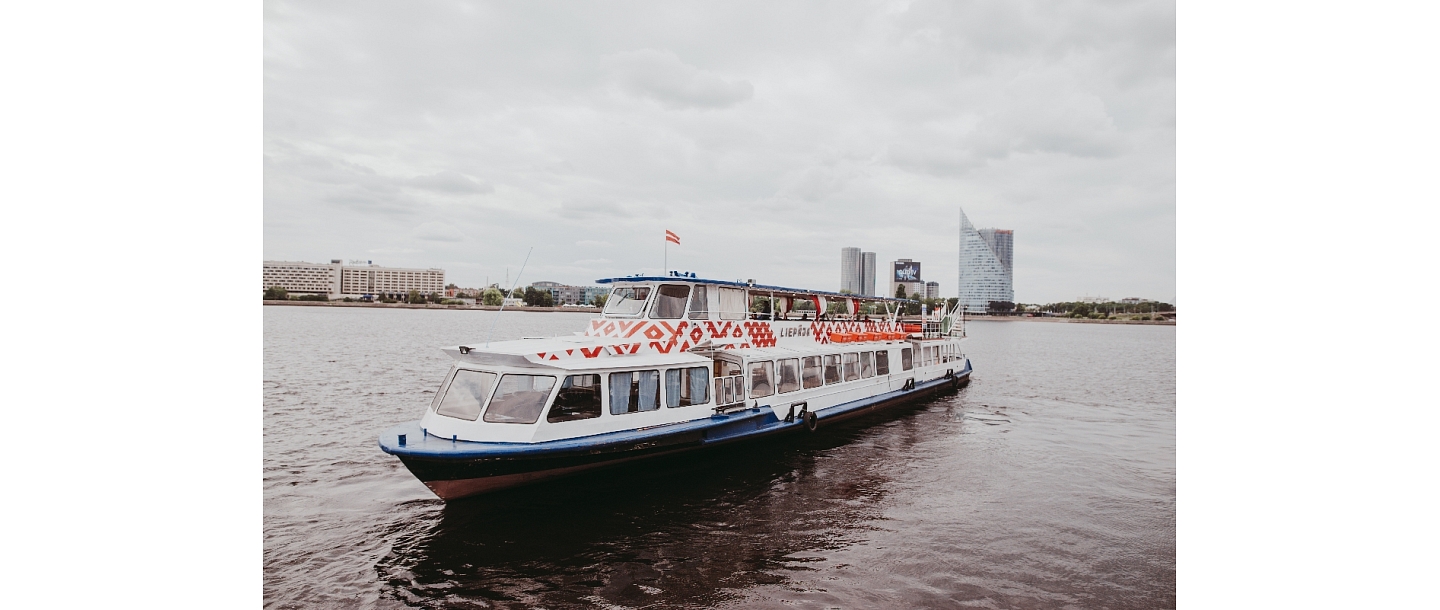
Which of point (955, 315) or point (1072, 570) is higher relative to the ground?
point (955, 315)

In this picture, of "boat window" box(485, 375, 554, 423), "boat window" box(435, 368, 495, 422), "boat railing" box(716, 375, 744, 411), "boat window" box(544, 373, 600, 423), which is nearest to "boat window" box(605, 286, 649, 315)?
"boat railing" box(716, 375, 744, 411)

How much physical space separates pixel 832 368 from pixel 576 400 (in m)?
10.2

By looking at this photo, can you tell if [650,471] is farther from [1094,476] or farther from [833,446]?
[1094,476]

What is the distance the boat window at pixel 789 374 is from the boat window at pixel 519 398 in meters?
7.49

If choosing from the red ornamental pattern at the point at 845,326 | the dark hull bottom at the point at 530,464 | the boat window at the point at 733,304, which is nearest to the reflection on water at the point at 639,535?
the dark hull bottom at the point at 530,464

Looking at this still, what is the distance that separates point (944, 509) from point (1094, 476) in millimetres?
5685

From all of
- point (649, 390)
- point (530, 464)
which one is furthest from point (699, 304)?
point (530, 464)

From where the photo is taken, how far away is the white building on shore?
110 m

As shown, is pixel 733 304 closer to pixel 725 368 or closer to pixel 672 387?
pixel 725 368

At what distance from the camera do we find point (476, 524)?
10.8 metres

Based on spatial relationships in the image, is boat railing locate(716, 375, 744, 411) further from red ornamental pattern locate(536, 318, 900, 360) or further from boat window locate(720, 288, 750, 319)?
boat window locate(720, 288, 750, 319)

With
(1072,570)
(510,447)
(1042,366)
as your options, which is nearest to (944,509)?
(1072,570)

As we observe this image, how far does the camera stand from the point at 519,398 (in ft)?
38.6

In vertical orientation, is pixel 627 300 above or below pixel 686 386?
above
